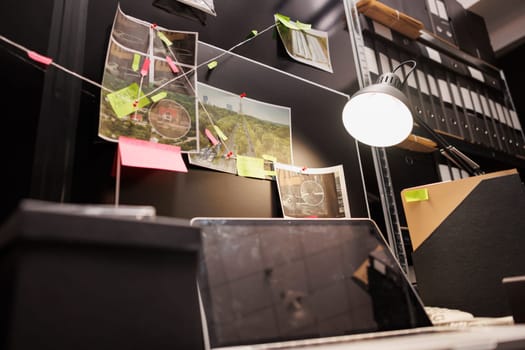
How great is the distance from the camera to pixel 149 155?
0.89 m

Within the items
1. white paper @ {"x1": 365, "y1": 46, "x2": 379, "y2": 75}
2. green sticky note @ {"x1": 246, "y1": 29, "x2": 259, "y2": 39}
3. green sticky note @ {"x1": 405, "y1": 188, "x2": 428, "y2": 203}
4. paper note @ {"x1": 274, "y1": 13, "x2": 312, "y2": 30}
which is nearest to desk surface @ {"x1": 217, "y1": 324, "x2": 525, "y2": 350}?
green sticky note @ {"x1": 405, "y1": 188, "x2": 428, "y2": 203}

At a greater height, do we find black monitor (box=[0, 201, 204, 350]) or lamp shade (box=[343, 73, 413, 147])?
lamp shade (box=[343, 73, 413, 147])

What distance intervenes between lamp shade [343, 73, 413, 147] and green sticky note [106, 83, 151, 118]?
24.5 inches

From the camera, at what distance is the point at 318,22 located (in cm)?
154

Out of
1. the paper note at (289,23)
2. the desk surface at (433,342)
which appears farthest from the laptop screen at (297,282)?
the paper note at (289,23)

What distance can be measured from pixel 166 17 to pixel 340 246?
0.83 metres

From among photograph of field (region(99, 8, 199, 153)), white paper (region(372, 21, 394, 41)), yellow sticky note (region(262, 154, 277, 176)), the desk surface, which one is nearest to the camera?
the desk surface

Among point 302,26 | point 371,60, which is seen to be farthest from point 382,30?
point 302,26

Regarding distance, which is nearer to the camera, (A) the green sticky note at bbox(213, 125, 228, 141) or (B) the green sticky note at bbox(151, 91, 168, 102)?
(B) the green sticky note at bbox(151, 91, 168, 102)

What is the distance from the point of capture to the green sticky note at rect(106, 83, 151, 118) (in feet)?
2.94

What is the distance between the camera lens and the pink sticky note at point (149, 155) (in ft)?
2.81

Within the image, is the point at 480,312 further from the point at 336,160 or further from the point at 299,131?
the point at 299,131

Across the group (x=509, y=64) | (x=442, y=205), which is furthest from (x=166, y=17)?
(x=509, y=64)

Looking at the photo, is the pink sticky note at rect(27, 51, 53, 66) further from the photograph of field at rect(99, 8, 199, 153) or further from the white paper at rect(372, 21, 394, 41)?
the white paper at rect(372, 21, 394, 41)
